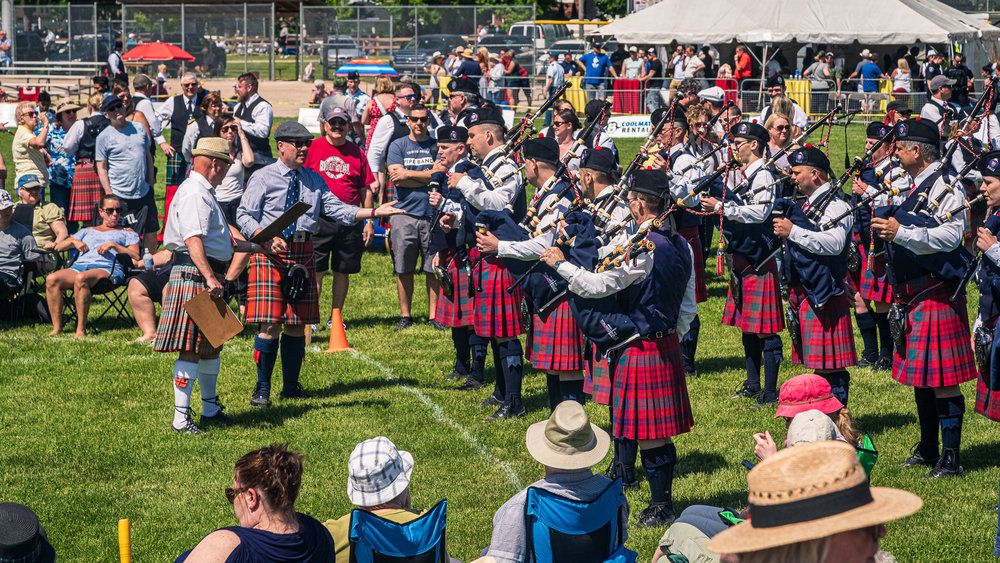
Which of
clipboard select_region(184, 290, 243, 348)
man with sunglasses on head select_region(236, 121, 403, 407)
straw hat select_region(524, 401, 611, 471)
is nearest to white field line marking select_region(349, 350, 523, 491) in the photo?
man with sunglasses on head select_region(236, 121, 403, 407)

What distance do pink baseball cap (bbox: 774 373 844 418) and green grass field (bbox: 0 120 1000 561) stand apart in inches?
45.2

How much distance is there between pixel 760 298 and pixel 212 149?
3.85m

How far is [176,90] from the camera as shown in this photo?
1262 inches

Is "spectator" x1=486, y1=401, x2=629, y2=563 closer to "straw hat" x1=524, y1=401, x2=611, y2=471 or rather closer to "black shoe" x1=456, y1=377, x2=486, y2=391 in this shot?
"straw hat" x1=524, y1=401, x2=611, y2=471

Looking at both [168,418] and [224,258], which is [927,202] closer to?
[224,258]

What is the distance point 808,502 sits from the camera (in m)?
2.17

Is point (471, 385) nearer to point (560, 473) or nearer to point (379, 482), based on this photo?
point (560, 473)

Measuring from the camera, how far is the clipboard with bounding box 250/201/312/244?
7457 mm

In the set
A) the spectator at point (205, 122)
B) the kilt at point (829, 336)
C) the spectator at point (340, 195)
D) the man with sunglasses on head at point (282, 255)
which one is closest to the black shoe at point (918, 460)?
the kilt at point (829, 336)

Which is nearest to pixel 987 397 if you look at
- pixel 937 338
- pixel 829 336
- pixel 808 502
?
pixel 937 338

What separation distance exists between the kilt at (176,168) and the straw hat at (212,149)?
19.4 ft

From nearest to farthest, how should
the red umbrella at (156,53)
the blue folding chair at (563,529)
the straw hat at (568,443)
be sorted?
1. the blue folding chair at (563,529)
2. the straw hat at (568,443)
3. the red umbrella at (156,53)

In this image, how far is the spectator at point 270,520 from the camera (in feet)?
12.3

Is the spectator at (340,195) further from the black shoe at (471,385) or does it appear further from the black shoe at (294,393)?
the black shoe at (471,385)
